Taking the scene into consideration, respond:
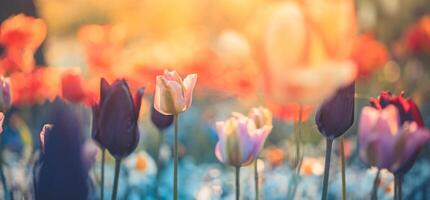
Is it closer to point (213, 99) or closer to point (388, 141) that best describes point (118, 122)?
point (388, 141)

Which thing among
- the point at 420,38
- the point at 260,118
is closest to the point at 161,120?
the point at 260,118

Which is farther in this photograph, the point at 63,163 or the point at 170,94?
the point at 170,94

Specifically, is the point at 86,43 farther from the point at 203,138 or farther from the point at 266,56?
the point at 266,56

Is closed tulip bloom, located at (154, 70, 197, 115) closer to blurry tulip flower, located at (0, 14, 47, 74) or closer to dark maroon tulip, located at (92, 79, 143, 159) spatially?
dark maroon tulip, located at (92, 79, 143, 159)

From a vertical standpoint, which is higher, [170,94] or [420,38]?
[420,38]

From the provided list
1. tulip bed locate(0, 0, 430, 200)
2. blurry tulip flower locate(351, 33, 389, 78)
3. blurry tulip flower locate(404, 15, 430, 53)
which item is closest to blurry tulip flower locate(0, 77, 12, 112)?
tulip bed locate(0, 0, 430, 200)

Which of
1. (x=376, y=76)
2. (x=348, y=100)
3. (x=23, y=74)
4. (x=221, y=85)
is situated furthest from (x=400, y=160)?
(x=376, y=76)
